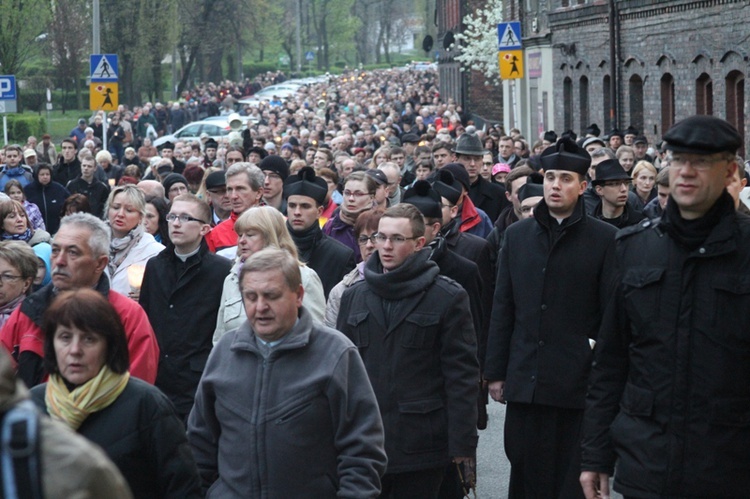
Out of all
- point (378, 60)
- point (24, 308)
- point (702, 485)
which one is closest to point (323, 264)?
point (24, 308)

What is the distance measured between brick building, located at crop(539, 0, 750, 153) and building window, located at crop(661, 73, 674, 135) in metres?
0.02

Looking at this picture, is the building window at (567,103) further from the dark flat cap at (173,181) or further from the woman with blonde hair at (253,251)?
the woman with blonde hair at (253,251)

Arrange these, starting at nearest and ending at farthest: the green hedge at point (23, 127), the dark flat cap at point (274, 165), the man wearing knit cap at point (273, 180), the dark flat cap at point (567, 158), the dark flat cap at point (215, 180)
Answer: the dark flat cap at point (567, 158), the man wearing knit cap at point (273, 180), the dark flat cap at point (274, 165), the dark flat cap at point (215, 180), the green hedge at point (23, 127)

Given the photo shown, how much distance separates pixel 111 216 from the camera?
9.22 meters

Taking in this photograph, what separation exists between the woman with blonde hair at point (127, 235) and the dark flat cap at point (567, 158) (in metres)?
2.74

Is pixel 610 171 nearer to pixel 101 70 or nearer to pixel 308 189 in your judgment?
pixel 308 189

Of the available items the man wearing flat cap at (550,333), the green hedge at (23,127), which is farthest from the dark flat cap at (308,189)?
the green hedge at (23,127)

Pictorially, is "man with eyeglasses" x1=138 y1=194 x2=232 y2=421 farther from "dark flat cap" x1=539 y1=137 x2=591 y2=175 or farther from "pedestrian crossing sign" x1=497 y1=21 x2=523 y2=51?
"pedestrian crossing sign" x1=497 y1=21 x2=523 y2=51

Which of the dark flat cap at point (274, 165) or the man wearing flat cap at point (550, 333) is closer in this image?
the man wearing flat cap at point (550, 333)

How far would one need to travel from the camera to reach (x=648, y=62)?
28.5 m

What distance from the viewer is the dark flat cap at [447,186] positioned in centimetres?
948

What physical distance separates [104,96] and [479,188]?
43.0 ft

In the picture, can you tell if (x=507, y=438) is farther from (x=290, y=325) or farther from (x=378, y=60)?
(x=378, y=60)

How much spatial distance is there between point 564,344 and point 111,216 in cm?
340
